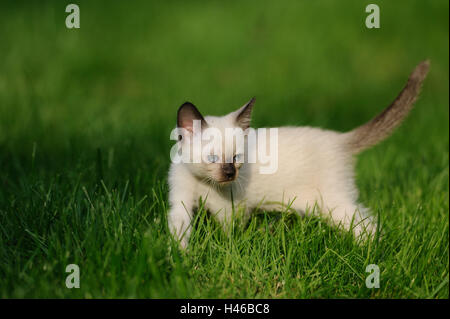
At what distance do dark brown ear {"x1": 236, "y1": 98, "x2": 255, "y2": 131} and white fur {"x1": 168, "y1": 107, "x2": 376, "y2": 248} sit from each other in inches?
1.5

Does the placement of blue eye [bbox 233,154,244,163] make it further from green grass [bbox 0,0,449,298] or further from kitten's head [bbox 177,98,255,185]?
green grass [bbox 0,0,449,298]

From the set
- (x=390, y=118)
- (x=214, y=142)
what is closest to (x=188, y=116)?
(x=214, y=142)

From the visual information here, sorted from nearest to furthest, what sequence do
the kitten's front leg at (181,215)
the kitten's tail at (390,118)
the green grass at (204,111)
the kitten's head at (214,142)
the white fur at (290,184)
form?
the green grass at (204,111) < the kitten's front leg at (181,215) < the kitten's head at (214,142) < the white fur at (290,184) < the kitten's tail at (390,118)

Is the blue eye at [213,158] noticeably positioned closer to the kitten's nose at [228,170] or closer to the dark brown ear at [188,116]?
the kitten's nose at [228,170]

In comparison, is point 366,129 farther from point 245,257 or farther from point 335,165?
point 245,257

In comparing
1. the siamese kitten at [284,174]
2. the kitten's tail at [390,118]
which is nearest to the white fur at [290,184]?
the siamese kitten at [284,174]

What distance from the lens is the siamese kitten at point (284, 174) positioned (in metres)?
2.77

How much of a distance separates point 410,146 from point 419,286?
273cm

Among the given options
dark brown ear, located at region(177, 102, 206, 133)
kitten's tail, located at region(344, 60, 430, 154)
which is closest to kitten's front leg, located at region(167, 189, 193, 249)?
dark brown ear, located at region(177, 102, 206, 133)

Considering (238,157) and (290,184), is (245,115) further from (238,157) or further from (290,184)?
(290,184)

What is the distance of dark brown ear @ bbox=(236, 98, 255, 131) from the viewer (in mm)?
2805

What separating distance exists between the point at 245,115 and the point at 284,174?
54cm

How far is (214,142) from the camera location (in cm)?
275

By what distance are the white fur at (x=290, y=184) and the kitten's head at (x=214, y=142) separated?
0.01 metres
